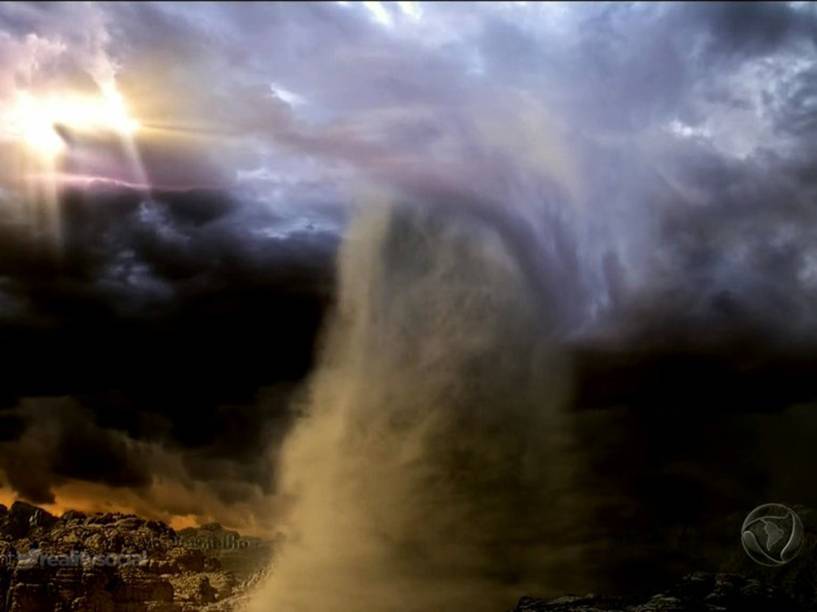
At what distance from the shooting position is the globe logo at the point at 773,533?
160 m

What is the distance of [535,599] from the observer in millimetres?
156875

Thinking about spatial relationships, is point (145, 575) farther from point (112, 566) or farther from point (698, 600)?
point (698, 600)

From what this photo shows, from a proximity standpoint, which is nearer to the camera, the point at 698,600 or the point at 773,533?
the point at 698,600

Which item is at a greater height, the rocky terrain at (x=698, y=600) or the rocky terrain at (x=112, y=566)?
the rocky terrain at (x=112, y=566)

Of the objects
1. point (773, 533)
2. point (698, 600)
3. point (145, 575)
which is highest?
point (145, 575)

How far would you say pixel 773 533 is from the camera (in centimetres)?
16300

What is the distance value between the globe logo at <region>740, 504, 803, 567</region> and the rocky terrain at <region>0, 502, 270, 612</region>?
87.2 metres

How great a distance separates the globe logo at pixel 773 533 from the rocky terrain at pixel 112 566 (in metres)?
87.2

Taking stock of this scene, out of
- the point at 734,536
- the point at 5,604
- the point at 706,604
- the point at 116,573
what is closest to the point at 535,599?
the point at 706,604

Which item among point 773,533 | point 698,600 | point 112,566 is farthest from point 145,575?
point 773,533

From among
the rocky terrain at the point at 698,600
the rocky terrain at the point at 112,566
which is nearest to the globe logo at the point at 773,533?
the rocky terrain at the point at 698,600

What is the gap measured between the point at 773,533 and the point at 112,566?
118 meters

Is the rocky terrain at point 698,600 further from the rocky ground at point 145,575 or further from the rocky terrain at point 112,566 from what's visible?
the rocky terrain at point 112,566

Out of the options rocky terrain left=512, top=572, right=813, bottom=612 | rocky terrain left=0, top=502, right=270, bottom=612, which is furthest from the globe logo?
rocky terrain left=0, top=502, right=270, bottom=612
